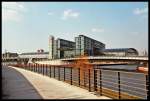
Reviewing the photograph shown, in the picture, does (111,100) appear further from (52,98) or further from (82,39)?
(82,39)

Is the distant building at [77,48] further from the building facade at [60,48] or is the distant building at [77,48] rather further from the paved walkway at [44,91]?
the paved walkway at [44,91]

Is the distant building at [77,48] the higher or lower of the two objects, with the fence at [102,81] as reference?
higher

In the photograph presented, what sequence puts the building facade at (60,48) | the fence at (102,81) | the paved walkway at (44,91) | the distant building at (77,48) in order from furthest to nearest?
the building facade at (60,48), the distant building at (77,48), the paved walkway at (44,91), the fence at (102,81)

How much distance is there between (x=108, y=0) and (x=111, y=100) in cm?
328

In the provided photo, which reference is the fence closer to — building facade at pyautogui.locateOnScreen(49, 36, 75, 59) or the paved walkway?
the paved walkway

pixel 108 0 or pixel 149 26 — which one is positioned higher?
pixel 108 0

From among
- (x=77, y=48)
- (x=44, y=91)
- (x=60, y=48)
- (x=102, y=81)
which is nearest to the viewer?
(x=44, y=91)

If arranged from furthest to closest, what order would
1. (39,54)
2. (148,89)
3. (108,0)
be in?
(39,54), (148,89), (108,0)

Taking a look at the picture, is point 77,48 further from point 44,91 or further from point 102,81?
point 44,91

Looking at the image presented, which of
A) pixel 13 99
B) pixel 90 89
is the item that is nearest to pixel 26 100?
pixel 13 99

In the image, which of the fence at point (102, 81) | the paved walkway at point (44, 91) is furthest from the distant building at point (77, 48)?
the paved walkway at point (44, 91)

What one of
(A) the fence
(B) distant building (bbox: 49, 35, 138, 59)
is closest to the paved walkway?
(A) the fence

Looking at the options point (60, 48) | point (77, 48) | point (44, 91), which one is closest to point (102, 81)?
point (44, 91)

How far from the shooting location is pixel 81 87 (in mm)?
14906
